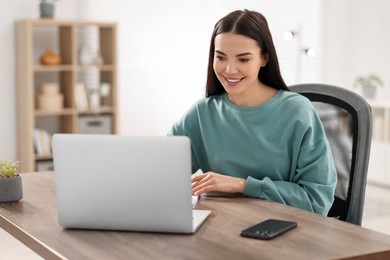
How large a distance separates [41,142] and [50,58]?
0.66 meters

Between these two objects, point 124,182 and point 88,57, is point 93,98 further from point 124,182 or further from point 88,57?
point 124,182

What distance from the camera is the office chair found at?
2221 millimetres

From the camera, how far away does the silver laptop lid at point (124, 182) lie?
1.64 m

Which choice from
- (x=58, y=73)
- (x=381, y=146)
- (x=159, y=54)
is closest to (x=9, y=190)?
Answer: (x=58, y=73)

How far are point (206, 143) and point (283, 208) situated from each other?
17.1 inches

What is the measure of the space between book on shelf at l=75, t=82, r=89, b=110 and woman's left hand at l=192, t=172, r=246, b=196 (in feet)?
12.0

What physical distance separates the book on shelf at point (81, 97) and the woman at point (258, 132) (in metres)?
3.39

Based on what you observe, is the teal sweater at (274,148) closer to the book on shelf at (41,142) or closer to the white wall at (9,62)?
the book on shelf at (41,142)

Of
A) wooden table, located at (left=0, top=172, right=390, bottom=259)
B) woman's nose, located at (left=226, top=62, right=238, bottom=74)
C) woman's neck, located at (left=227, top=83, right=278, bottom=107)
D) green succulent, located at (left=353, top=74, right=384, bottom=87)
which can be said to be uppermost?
woman's nose, located at (left=226, top=62, right=238, bottom=74)

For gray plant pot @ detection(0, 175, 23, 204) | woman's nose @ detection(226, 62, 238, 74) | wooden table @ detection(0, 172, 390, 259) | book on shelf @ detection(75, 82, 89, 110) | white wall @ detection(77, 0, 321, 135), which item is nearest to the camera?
wooden table @ detection(0, 172, 390, 259)

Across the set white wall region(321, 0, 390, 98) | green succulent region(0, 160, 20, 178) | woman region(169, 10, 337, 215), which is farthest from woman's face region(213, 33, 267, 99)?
white wall region(321, 0, 390, 98)

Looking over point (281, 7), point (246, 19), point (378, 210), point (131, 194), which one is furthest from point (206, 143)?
point (281, 7)

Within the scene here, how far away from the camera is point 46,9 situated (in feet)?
17.5

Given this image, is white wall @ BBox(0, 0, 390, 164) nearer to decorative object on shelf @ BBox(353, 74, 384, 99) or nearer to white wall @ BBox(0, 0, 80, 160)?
white wall @ BBox(0, 0, 80, 160)
